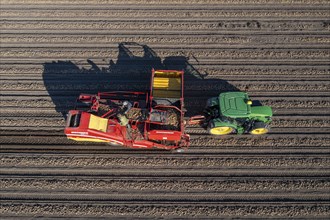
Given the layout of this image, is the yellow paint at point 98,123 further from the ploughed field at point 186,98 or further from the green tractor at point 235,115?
the green tractor at point 235,115

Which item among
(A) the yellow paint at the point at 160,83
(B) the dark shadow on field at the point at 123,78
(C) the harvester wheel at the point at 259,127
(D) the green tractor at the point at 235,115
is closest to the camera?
(D) the green tractor at the point at 235,115

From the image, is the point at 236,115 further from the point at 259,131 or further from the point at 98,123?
the point at 98,123

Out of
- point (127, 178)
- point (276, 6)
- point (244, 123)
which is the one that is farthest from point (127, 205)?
point (276, 6)

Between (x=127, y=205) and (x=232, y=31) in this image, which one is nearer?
(x=127, y=205)

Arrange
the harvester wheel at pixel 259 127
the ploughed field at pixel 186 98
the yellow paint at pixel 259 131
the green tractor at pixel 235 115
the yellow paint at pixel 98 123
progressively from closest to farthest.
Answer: the yellow paint at pixel 98 123, the green tractor at pixel 235 115, the ploughed field at pixel 186 98, the harvester wheel at pixel 259 127, the yellow paint at pixel 259 131

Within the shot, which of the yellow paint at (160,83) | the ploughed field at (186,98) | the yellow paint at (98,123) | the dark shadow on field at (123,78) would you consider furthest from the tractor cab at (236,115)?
the yellow paint at (98,123)

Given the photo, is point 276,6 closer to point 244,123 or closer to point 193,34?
point 193,34
